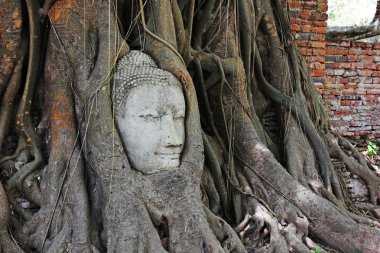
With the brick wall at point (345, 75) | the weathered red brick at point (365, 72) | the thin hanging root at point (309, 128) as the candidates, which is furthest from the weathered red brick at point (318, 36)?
the thin hanging root at point (309, 128)

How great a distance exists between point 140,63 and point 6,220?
1.36 metres

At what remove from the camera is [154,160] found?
3.01m

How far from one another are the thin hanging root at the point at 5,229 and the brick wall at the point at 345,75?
13.0 feet

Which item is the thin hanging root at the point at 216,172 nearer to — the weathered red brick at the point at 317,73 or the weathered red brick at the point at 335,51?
the weathered red brick at the point at 317,73

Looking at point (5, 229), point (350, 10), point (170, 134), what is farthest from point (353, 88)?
point (350, 10)

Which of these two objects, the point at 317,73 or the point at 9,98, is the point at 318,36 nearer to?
the point at 317,73

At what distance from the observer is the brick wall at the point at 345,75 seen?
565cm

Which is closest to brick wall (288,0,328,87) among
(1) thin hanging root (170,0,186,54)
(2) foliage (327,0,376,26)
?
(1) thin hanging root (170,0,186,54)

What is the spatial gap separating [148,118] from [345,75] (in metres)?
3.95

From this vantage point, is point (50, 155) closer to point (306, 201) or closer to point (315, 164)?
point (306, 201)

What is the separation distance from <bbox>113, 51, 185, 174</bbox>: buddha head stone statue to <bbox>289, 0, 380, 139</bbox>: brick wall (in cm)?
308

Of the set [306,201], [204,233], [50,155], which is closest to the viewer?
[204,233]

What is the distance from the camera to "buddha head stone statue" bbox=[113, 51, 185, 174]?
299 cm

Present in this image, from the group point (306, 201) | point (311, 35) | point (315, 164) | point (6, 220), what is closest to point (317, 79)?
point (311, 35)
